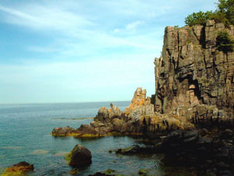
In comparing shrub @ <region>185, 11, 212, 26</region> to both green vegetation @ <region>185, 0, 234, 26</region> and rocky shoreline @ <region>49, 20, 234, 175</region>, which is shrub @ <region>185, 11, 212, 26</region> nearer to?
green vegetation @ <region>185, 0, 234, 26</region>

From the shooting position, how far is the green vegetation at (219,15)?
7647 cm

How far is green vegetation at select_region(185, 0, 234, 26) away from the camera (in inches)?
3011

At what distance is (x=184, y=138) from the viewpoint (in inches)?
1526

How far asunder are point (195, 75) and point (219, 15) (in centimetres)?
2530

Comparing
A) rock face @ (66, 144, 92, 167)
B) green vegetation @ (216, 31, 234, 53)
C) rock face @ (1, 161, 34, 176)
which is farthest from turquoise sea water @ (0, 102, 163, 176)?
green vegetation @ (216, 31, 234, 53)

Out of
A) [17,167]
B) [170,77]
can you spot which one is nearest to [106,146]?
[17,167]

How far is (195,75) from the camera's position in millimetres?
69688

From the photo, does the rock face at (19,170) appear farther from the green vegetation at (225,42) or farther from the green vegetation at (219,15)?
the green vegetation at (219,15)

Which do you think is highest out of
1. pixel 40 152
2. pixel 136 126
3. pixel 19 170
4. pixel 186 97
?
pixel 186 97

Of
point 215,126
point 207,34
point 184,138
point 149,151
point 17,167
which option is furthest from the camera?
point 207,34

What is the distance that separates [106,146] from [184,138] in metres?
18.2

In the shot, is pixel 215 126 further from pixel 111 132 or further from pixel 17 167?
pixel 17 167

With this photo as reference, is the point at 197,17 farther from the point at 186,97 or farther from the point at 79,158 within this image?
the point at 79,158

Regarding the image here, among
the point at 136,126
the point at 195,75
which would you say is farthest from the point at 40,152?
the point at 195,75
